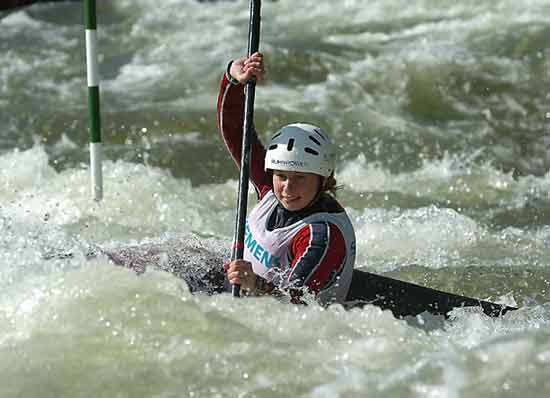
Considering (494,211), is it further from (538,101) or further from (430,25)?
(430,25)

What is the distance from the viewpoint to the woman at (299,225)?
3.85 meters

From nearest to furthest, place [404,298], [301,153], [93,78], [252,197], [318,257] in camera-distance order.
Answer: [318,257]
[301,153]
[404,298]
[93,78]
[252,197]

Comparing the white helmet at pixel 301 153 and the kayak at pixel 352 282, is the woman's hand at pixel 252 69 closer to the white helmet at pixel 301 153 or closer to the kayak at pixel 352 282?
the white helmet at pixel 301 153

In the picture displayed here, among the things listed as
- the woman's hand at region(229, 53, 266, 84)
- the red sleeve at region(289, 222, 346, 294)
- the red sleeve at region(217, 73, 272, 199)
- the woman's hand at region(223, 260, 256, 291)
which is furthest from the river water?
the woman's hand at region(229, 53, 266, 84)

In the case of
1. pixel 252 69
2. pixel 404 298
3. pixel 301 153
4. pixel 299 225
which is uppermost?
pixel 252 69

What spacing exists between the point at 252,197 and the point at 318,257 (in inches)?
117

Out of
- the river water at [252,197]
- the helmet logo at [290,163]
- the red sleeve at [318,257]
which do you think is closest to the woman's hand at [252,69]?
the helmet logo at [290,163]

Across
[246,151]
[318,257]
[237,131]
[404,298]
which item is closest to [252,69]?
[246,151]

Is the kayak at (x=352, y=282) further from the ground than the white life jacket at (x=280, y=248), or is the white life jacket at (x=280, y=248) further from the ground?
the white life jacket at (x=280, y=248)

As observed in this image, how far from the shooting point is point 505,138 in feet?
26.8

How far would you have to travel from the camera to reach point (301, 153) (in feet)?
13.0

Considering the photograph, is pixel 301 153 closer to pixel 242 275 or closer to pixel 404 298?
pixel 242 275

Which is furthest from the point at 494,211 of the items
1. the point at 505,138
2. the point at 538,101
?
the point at 538,101

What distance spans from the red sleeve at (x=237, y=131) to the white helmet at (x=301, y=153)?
266mm
